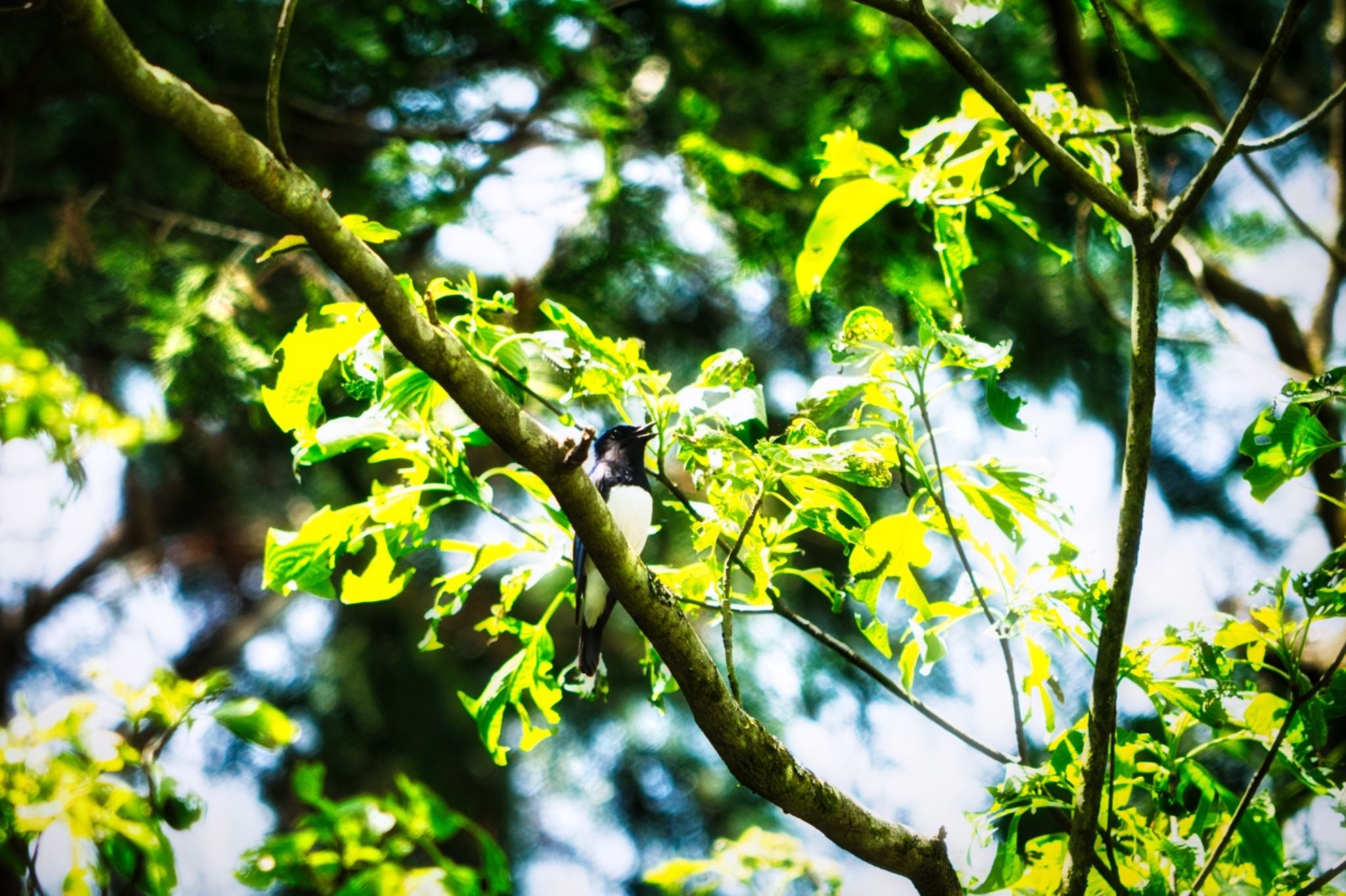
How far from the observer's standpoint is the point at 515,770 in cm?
484

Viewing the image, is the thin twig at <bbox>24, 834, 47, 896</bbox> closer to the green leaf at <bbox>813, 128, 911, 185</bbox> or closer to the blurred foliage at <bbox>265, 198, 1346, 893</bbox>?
the blurred foliage at <bbox>265, 198, 1346, 893</bbox>

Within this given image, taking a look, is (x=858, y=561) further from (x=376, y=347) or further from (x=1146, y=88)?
(x=1146, y=88)

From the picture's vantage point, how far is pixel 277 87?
100 cm

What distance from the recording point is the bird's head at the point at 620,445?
2555mm

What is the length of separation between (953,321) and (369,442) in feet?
2.70

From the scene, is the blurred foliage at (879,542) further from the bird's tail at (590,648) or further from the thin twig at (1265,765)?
the bird's tail at (590,648)

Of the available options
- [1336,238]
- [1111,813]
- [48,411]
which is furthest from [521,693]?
[1336,238]

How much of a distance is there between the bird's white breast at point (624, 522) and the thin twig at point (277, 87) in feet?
4.82

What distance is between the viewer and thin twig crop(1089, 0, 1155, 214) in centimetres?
128

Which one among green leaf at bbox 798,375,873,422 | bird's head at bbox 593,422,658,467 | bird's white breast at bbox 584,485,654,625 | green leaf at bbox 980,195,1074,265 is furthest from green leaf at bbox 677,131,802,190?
green leaf at bbox 798,375,873,422

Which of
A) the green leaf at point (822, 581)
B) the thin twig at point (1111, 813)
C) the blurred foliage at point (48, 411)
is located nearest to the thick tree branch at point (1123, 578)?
the thin twig at point (1111, 813)

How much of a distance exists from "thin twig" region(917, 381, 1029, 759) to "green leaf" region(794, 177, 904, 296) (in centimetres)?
28

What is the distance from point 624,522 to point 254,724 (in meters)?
1.01

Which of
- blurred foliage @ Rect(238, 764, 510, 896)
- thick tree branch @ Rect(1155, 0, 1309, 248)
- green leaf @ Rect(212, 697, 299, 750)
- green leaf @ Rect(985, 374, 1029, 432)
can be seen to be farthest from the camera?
blurred foliage @ Rect(238, 764, 510, 896)
